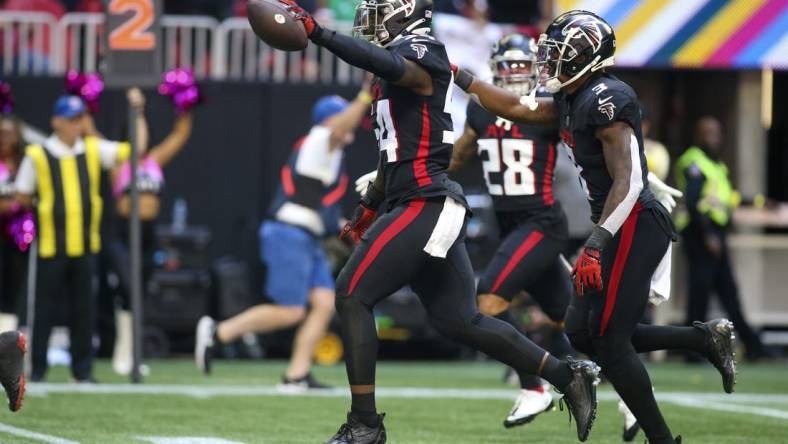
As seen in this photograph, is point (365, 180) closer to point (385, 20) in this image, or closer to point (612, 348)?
point (385, 20)

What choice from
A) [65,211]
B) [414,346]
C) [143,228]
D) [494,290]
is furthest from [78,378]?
[414,346]

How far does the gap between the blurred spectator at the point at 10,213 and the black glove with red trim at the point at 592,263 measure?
7507 mm

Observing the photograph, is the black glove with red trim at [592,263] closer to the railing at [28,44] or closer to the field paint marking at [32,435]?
the field paint marking at [32,435]

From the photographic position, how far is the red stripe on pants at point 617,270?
6.98m

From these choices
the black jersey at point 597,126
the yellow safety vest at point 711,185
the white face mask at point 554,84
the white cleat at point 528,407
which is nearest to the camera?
the black jersey at point 597,126

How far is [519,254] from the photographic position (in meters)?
9.16

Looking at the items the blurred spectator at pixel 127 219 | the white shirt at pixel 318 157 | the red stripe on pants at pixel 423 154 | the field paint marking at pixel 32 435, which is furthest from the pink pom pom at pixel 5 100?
the red stripe on pants at pixel 423 154

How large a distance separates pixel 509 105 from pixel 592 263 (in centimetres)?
104

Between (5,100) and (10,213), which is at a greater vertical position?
(5,100)

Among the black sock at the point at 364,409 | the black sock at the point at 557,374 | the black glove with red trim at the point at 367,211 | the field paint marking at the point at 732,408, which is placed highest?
the black glove with red trim at the point at 367,211

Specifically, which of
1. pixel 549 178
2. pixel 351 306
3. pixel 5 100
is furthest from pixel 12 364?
pixel 5 100

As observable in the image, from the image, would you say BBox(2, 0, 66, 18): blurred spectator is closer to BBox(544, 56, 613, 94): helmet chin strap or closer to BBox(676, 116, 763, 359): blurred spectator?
BBox(676, 116, 763, 359): blurred spectator

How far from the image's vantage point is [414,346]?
53.6 ft

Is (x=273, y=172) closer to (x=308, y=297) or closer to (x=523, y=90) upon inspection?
(x=308, y=297)
